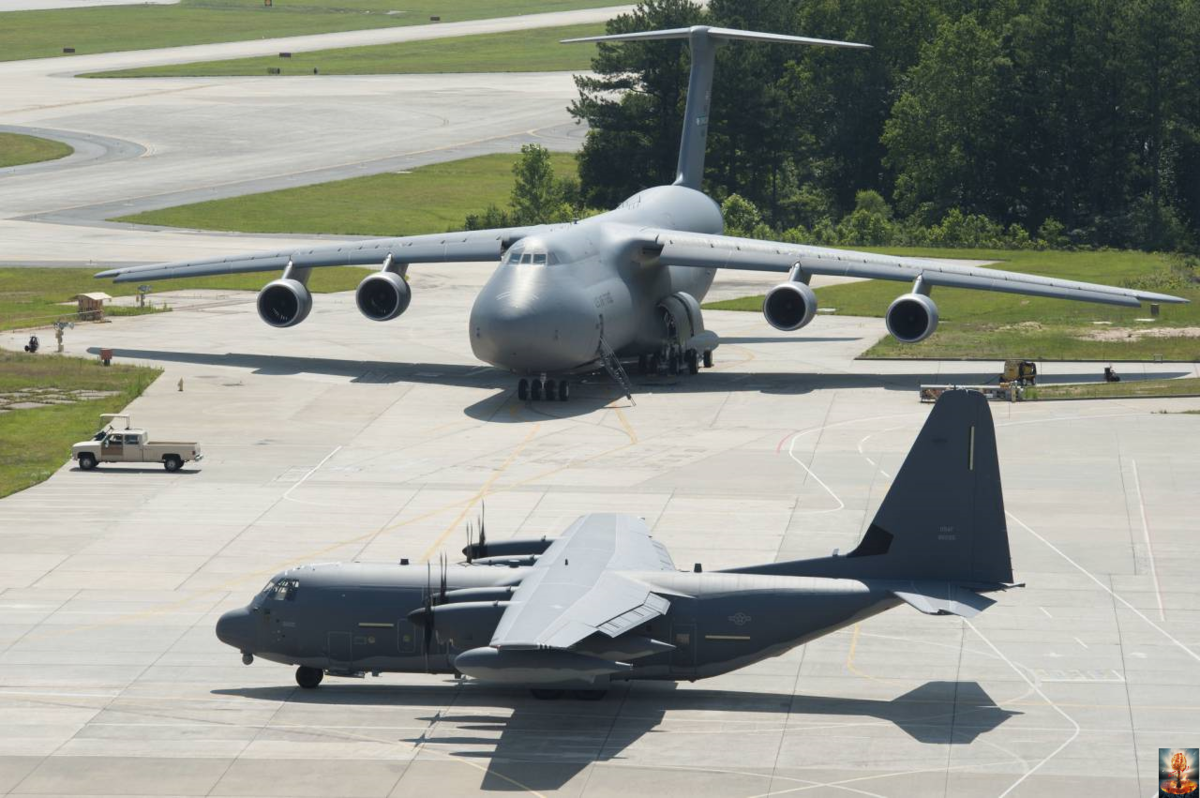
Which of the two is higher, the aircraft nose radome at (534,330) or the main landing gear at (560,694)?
the aircraft nose radome at (534,330)

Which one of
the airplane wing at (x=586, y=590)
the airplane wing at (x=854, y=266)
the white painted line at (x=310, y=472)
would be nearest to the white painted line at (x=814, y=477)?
the airplane wing at (x=854, y=266)

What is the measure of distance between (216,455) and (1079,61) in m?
78.9

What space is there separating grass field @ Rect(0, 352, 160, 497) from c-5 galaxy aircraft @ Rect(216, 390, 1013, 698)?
19.1m

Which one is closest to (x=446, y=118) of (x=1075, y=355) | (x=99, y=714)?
(x=1075, y=355)

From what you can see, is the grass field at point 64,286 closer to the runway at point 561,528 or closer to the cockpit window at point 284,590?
the runway at point 561,528


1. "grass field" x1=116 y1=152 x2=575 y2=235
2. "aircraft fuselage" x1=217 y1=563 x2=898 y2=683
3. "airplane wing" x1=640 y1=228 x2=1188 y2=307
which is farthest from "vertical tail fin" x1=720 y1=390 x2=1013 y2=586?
"grass field" x1=116 y1=152 x2=575 y2=235

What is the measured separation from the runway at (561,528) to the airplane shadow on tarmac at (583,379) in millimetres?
226

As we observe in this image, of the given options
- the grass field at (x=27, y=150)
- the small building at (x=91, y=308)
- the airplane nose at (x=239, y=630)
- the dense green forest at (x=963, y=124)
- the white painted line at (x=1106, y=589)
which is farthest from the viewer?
the grass field at (x=27, y=150)

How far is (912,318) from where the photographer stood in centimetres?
6294

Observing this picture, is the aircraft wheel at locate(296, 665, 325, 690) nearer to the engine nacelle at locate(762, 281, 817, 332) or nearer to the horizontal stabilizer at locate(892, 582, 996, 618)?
the horizontal stabilizer at locate(892, 582, 996, 618)

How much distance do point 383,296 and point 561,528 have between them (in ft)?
73.3

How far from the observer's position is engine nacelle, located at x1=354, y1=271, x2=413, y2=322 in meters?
66.4

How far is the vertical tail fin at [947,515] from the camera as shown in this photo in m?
34.4

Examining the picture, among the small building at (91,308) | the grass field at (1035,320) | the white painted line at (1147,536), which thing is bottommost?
the small building at (91,308)
